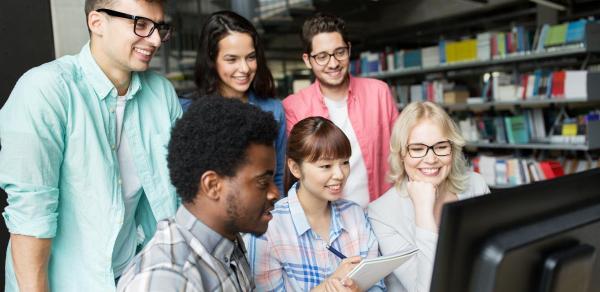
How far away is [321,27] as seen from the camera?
1994 mm

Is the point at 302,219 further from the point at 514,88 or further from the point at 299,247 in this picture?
the point at 514,88

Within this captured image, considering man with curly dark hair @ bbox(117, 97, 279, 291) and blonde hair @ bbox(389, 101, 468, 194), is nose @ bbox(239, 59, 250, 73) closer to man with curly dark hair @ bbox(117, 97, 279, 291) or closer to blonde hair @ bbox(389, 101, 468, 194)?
blonde hair @ bbox(389, 101, 468, 194)

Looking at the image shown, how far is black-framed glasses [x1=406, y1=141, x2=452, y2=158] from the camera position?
170cm

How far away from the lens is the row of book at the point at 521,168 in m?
4.41

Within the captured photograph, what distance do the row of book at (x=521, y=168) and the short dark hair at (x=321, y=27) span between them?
313 centimetres

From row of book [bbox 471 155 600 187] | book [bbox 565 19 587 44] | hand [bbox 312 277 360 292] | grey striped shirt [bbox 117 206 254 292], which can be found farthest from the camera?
row of book [bbox 471 155 600 187]

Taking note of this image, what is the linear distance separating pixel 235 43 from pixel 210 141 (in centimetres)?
94

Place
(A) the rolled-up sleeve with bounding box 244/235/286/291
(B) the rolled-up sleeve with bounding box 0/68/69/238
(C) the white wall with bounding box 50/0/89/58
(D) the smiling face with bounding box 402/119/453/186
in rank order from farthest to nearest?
(C) the white wall with bounding box 50/0/89/58 < (D) the smiling face with bounding box 402/119/453/186 < (A) the rolled-up sleeve with bounding box 244/235/286/291 < (B) the rolled-up sleeve with bounding box 0/68/69/238

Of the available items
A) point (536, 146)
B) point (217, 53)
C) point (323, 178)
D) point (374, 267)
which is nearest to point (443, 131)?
point (323, 178)

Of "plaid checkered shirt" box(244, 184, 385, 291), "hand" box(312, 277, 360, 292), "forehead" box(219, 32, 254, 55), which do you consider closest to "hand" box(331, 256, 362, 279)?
"hand" box(312, 277, 360, 292)

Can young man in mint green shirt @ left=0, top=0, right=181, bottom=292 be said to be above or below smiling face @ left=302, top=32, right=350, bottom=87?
below

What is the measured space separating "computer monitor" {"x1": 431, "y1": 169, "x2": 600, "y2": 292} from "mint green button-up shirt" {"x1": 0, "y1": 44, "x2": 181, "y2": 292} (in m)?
0.93

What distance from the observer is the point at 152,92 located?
1.43 meters

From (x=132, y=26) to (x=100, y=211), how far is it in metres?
0.49
